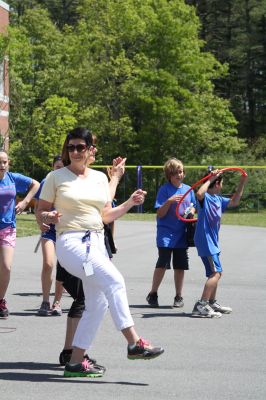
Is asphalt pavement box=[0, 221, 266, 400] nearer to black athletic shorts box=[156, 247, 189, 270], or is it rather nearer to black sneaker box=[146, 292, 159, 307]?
black sneaker box=[146, 292, 159, 307]

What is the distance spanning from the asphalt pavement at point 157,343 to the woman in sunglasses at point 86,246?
281mm

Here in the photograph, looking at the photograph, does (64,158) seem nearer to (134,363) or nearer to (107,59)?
(134,363)

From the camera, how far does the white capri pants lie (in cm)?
650

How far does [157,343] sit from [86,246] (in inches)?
80.7

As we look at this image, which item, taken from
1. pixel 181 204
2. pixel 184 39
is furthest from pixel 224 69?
pixel 181 204

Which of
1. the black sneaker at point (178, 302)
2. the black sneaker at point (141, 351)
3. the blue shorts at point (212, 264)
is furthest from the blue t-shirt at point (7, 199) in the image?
the black sneaker at point (141, 351)

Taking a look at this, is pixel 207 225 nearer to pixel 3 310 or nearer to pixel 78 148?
pixel 3 310

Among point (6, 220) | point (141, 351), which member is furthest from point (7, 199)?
point (141, 351)

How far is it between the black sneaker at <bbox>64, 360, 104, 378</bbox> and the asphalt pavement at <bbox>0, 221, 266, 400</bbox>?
0.15 ft

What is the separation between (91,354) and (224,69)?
51.0m

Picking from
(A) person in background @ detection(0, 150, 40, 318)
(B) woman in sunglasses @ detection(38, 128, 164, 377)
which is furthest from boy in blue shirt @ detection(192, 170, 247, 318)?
(B) woman in sunglasses @ detection(38, 128, 164, 377)

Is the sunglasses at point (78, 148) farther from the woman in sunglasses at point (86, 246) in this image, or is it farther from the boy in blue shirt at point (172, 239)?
the boy in blue shirt at point (172, 239)

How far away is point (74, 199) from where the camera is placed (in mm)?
6633

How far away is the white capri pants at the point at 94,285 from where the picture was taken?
6504 millimetres
